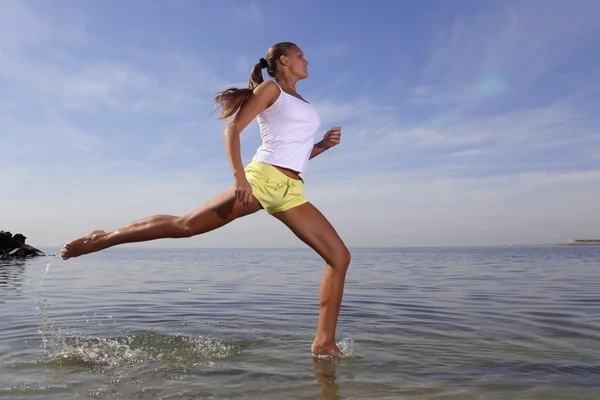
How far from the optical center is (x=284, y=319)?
7195 mm

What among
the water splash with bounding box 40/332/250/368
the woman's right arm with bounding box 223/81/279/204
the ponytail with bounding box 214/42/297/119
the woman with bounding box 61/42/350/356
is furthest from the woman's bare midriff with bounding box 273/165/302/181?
the water splash with bounding box 40/332/250/368

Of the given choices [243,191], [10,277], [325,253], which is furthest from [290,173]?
[10,277]

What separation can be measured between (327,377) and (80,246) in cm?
259

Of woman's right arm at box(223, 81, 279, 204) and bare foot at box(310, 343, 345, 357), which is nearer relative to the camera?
woman's right arm at box(223, 81, 279, 204)

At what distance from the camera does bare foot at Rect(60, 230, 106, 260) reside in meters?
4.86

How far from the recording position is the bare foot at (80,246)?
4855 mm

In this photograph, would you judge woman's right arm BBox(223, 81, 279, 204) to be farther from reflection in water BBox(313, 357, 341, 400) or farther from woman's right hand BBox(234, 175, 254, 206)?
reflection in water BBox(313, 357, 341, 400)

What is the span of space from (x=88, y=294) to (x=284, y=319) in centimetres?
594

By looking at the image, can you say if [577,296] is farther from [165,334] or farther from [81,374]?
[81,374]

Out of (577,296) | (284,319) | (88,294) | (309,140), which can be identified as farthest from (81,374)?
(577,296)

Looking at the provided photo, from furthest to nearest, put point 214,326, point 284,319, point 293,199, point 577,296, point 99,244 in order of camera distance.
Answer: point 577,296, point 284,319, point 214,326, point 99,244, point 293,199

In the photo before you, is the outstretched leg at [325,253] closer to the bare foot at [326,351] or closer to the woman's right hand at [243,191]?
the bare foot at [326,351]

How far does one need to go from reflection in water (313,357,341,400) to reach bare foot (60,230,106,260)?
228 centimetres

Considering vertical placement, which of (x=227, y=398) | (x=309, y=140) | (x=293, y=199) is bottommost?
(x=227, y=398)
